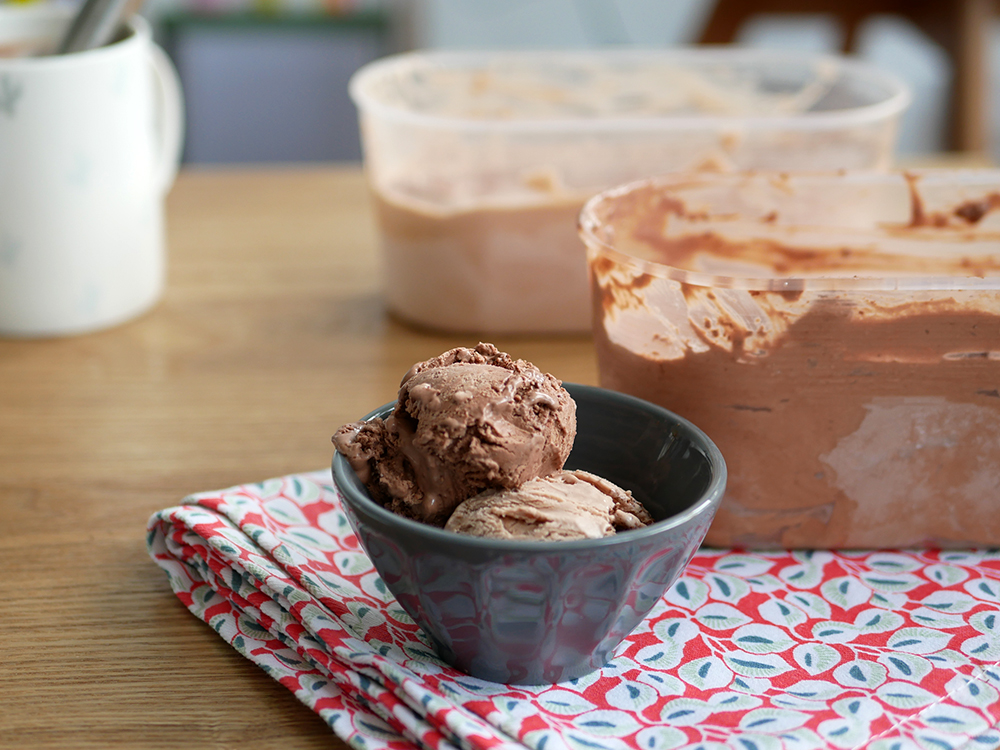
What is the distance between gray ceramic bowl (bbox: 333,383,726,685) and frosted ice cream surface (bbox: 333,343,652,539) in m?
0.02

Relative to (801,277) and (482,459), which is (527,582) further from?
(801,277)

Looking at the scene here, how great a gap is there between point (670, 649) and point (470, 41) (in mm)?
2212

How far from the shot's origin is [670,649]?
0.54 meters

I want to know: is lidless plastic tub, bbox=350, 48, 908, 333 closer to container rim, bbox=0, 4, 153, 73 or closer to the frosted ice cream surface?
container rim, bbox=0, 4, 153, 73

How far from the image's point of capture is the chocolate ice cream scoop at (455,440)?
20.2 inches

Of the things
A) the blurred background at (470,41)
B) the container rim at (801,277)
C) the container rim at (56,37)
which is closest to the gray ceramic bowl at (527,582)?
the container rim at (801,277)

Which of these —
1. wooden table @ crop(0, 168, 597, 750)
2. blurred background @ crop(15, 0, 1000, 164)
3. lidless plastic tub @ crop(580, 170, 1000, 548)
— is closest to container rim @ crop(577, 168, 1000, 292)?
lidless plastic tub @ crop(580, 170, 1000, 548)

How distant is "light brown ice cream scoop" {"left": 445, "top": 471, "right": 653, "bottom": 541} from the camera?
50cm

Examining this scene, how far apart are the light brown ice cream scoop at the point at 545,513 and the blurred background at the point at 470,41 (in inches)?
55.7

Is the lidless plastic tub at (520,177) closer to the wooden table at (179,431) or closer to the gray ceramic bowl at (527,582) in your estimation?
the wooden table at (179,431)

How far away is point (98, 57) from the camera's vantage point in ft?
2.87

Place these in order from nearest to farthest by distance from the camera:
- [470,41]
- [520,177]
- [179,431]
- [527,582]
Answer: [527,582], [179,431], [520,177], [470,41]

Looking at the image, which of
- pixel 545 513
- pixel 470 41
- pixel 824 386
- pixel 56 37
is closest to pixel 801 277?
pixel 824 386

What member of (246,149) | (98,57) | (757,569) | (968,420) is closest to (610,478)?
(757,569)
